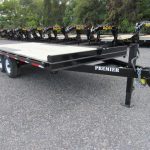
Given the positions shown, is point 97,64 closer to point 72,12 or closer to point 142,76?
point 142,76

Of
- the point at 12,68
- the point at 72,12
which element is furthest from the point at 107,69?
the point at 72,12

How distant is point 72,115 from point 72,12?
29904mm

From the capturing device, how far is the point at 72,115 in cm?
379

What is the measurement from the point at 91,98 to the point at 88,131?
1233mm

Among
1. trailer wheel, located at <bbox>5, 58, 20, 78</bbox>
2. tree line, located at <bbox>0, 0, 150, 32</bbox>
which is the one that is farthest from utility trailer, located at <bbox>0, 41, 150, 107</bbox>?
tree line, located at <bbox>0, 0, 150, 32</bbox>

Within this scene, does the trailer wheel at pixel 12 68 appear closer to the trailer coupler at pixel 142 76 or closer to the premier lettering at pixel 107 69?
the premier lettering at pixel 107 69

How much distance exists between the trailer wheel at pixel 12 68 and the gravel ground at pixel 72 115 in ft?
1.08

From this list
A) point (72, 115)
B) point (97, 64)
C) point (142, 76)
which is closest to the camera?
point (142, 76)

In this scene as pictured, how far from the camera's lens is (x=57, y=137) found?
3160 mm

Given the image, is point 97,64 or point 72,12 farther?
point 72,12

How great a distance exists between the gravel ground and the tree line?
15.9 meters

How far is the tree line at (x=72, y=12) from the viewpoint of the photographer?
21.9 meters

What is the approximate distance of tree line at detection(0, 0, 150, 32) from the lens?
71.9 feet

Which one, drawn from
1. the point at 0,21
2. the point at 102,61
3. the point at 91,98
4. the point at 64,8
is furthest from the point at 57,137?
the point at 0,21
